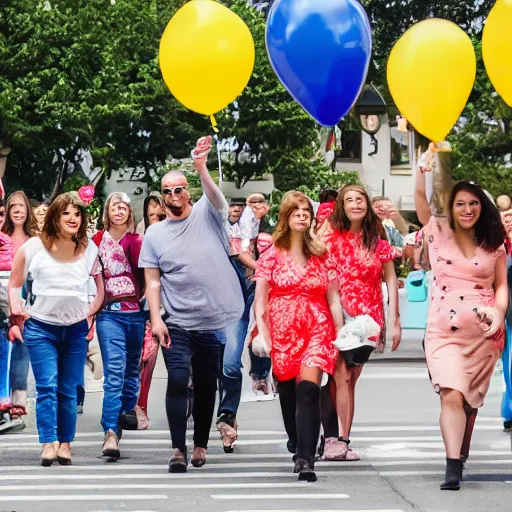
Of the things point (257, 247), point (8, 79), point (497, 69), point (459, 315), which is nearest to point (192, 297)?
point (459, 315)

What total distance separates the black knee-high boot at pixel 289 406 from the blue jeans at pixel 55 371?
1.35m

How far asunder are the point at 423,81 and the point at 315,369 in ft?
5.77

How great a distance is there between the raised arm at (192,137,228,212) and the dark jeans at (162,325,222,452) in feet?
2.58

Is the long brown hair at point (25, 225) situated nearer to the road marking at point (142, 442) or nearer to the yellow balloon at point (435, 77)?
the road marking at point (142, 442)

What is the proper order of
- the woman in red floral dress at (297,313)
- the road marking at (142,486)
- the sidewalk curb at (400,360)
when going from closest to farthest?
the road marking at (142,486) → the woman in red floral dress at (297,313) → the sidewalk curb at (400,360)

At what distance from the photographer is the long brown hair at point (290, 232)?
9.41 m

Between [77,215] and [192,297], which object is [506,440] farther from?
[77,215]

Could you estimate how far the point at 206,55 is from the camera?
9.35m

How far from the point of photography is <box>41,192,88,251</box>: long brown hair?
988 centimetres

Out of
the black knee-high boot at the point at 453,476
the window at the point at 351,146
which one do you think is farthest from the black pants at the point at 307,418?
the window at the point at 351,146

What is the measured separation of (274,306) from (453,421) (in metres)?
1.36

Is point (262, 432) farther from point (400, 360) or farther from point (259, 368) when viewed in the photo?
point (400, 360)

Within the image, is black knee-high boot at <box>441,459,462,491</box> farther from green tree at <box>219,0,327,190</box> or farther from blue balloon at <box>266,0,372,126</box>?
green tree at <box>219,0,327,190</box>

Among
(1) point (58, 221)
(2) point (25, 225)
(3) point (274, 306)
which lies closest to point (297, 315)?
(3) point (274, 306)
